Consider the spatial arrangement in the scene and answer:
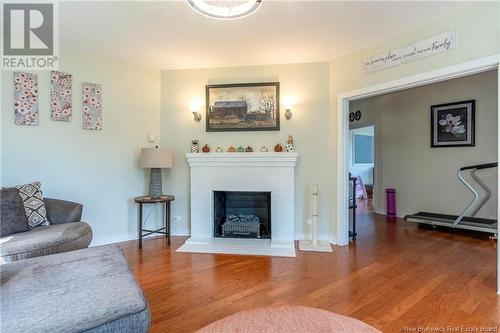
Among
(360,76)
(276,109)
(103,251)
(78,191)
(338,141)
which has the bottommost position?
(103,251)

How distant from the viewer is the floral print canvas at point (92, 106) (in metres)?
3.39

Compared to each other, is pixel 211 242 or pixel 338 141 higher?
pixel 338 141

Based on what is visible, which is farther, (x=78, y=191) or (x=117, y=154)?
(x=117, y=154)

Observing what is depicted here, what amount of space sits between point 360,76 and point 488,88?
2.29m

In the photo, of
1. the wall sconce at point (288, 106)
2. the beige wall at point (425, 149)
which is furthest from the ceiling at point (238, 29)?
the beige wall at point (425, 149)

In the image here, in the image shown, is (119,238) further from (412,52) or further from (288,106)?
(412,52)

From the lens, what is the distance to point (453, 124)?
4.37 meters

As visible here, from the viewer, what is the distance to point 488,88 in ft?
13.1

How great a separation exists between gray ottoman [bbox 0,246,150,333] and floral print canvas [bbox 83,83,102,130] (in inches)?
88.3

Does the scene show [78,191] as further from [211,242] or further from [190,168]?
[211,242]

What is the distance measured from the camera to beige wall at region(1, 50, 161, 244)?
2.98 metres

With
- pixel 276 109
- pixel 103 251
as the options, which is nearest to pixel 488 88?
pixel 276 109

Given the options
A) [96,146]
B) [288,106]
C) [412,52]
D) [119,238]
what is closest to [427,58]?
[412,52]

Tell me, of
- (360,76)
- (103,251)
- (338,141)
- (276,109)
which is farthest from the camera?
(276,109)
